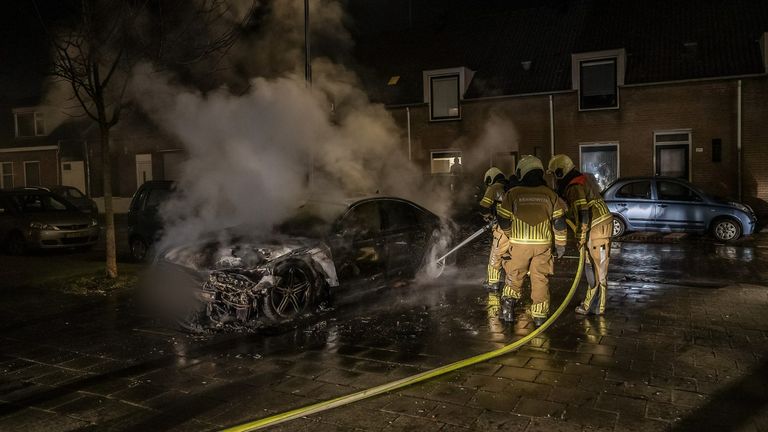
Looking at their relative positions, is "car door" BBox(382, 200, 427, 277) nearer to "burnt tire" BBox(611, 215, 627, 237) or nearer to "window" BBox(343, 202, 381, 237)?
"window" BBox(343, 202, 381, 237)

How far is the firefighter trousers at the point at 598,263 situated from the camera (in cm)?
648

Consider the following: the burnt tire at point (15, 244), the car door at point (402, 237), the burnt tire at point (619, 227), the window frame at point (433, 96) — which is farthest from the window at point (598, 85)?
the burnt tire at point (15, 244)

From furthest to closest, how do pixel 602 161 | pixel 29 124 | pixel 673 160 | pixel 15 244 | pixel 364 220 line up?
pixel 29 124 → pixel 602 161 → pixel 673 160 → pixel 15 244 → pixel 364 220

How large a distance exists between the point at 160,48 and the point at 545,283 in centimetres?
624

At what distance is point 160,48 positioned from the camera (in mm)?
8477

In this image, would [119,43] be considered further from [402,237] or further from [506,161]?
→ [506,161]

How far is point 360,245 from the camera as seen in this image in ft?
23.8

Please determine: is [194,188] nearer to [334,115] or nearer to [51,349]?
[51,349]

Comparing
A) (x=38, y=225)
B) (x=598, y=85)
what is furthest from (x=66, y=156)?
(x=598, y=85)

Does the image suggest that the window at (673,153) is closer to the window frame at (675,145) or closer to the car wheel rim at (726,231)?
the window frame at (675,145)

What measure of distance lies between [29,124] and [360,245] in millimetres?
28872

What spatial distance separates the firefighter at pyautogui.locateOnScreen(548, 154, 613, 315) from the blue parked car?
25.4 ft

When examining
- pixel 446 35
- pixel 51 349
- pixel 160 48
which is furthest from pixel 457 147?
pixel 51 349

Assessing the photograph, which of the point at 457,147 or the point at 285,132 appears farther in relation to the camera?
the point at 457,147
